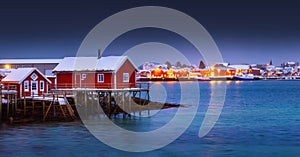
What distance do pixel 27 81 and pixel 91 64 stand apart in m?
7.12

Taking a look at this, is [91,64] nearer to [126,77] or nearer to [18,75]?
[126,77]

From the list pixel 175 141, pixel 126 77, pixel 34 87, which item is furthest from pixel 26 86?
pixel 175 141

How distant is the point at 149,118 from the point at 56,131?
12.3 m

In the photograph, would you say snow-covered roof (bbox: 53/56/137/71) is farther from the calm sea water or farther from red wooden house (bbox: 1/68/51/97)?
the calm sea water

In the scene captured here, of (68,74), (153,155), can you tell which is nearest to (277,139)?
(153,155)

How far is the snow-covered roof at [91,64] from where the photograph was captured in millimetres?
47938

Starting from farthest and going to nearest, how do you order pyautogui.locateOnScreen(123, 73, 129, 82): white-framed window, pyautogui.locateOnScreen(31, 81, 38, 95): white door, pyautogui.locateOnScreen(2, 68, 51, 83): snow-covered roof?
1. pyautogui.locateOnScreen(123, 73, 129, 82): white-framed window
2. pyautogui.locateOnScreen(31, 81, 38, 95): white door
3. pyautogui.locateOnScreen(2, 68, 51, 83): snow-covered roof

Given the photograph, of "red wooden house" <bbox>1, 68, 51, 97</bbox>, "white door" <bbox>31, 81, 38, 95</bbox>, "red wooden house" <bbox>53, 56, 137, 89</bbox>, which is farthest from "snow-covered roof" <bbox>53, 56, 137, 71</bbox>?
"white door" <bbox>31, 81, 38, 95</bbox>

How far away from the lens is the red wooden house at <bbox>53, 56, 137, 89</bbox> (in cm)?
4750

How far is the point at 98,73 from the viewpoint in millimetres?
48062

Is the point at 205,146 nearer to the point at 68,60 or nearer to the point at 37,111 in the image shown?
the point at 37,111

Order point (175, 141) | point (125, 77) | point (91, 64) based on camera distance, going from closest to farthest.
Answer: point (175, 141), point (125, 77), point (91, 64)

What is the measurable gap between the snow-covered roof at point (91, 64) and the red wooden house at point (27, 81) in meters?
3.62

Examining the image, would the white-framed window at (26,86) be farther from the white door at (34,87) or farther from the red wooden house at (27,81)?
the white door at (34,87)
